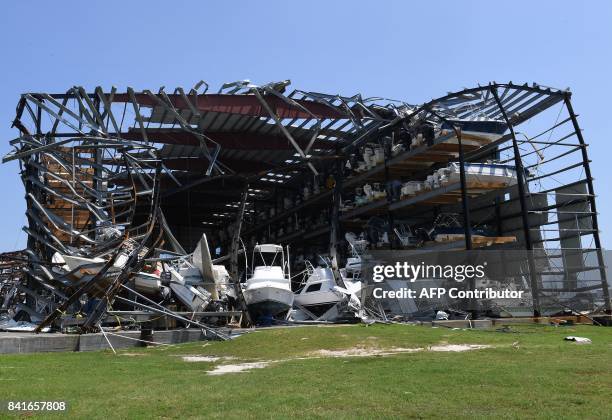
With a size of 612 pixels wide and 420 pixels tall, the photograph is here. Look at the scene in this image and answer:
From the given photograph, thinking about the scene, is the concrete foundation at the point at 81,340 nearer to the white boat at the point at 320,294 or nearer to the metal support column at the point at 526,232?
the white boat at the point at 320,294

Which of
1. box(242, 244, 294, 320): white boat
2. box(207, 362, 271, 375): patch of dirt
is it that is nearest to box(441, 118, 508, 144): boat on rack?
box(242, 244, 294, 320): white boat

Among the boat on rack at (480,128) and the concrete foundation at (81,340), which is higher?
the boat on rack at (480,128)

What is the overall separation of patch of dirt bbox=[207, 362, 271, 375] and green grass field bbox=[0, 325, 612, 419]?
30 centimetres

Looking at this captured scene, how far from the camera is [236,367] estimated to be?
40.6 feet

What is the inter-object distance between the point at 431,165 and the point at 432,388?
30.9 metres

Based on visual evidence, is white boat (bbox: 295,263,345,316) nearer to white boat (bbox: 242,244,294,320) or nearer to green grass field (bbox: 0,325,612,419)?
white boat (bbox: 242,244,294,320)

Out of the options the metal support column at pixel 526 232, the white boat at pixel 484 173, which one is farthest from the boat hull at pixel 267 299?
the white boat at pixel 484 173

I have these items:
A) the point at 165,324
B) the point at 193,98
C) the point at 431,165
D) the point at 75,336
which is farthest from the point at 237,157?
the point at 75,336

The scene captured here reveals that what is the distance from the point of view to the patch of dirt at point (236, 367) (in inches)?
448

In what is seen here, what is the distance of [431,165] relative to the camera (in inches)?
1508

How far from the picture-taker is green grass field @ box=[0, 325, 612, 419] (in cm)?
707

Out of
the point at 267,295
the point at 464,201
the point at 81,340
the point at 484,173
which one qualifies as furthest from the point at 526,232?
the point at 81,340

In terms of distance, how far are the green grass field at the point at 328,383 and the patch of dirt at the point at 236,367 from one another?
30 centimetres

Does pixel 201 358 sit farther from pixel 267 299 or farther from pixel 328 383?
pixel 267 299
